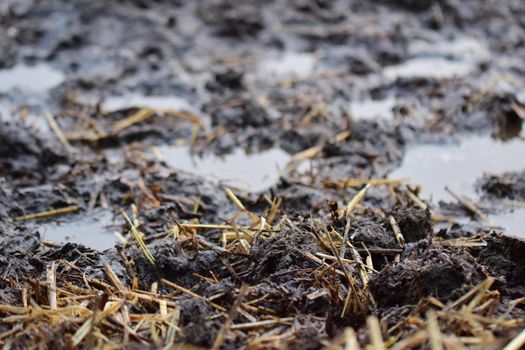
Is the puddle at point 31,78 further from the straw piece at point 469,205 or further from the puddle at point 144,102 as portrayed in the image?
the straw piece at point 469,205

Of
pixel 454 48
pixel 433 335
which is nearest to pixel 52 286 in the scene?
pixel 433 335

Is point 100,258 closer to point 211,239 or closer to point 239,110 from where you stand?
point 211,239

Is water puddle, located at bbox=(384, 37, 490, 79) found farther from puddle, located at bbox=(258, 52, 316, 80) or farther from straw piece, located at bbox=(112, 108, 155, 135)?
straw piece, located at bbox=(112, 108, 155, 135)

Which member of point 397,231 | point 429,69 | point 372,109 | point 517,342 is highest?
point 517,342

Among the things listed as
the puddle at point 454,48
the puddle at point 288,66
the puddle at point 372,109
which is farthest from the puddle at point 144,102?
the puddle at point 454,48

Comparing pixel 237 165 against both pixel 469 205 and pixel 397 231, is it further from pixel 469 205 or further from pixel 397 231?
pixel 397 231

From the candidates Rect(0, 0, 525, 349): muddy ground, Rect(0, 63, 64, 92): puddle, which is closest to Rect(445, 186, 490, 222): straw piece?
Rect(0, 0, 525, 349): muddy ground
